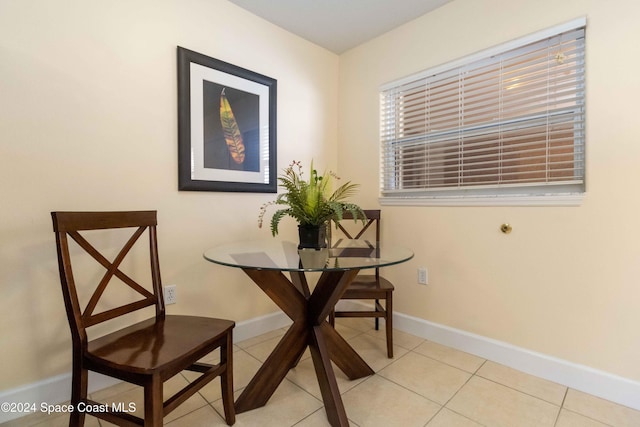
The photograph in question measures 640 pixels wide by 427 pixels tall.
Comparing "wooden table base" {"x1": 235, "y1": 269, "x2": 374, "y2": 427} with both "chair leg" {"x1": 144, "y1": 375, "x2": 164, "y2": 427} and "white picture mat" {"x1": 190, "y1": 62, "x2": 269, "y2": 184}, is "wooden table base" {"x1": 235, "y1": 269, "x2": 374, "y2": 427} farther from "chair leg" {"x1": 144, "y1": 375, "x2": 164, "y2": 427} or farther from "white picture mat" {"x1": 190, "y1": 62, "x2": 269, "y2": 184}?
"white picture mat" {"x1": 190, "y1": 62, "x2": 269, "y2": 184}

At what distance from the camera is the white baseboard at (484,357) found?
58.4 inches

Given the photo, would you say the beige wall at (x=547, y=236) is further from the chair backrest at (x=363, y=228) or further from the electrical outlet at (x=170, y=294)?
the electrical outlet at (x=170, y=294)

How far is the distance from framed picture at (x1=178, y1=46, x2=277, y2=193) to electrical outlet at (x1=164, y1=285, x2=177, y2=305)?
2.01 feet

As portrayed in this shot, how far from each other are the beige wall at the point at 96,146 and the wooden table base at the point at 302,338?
0.76 meters

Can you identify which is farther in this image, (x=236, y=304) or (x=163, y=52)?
(x=236, y=304)

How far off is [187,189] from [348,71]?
1794 mm

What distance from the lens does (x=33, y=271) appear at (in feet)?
4.82

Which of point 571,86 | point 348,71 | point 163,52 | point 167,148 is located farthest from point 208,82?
point 571,86

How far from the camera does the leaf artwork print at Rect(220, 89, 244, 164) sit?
6.84ft

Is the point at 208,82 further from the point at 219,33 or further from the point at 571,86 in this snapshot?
the point at 571,86

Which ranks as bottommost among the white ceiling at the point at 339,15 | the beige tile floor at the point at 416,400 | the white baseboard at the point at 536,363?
the beige tile floor at the point at 416,400

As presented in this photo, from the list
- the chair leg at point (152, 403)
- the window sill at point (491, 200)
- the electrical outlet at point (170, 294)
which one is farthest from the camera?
the electrical outlet at point (170, 294)

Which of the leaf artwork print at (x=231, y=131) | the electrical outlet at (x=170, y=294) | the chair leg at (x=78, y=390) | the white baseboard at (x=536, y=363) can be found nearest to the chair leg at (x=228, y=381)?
the chair leg at (x=78, y=390)

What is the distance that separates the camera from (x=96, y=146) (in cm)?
162
